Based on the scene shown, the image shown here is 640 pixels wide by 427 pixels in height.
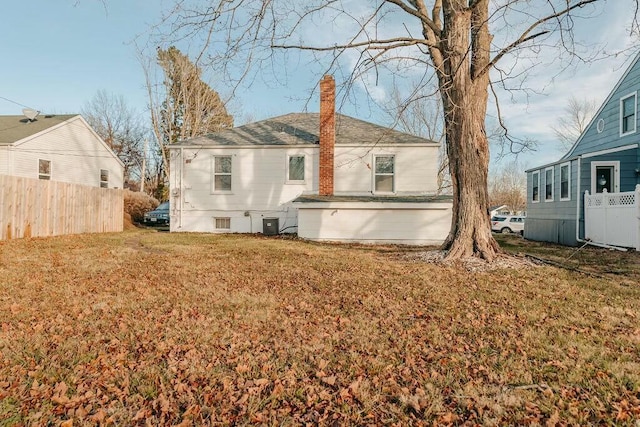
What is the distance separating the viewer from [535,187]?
16.9 m

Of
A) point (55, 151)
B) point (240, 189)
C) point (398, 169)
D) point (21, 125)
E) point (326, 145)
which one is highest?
point (21, 125)

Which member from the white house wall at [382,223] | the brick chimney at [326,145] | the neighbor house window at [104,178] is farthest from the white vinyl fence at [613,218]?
the neighbor house window at [104,178]

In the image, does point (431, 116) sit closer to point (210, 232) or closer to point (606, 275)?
point (210, 232)

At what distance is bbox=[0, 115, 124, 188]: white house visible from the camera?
17.9 metres

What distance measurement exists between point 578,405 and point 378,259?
20.8 feet

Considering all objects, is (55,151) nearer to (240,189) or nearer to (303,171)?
(240,189)

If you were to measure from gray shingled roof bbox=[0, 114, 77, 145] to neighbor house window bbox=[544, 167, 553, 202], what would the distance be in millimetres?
25195

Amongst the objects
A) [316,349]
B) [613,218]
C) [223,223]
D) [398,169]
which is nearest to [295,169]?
[223,223]

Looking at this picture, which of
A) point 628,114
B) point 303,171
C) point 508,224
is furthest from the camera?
point 508,224

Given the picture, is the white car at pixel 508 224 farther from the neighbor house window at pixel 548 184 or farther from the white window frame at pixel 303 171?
the white window frame at pixel 303 171

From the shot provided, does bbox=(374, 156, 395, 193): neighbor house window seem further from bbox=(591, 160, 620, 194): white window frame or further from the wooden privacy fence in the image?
the wooden privacy fence

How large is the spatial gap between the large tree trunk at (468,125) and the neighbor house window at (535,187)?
34.0 ft

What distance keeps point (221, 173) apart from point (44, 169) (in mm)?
11376

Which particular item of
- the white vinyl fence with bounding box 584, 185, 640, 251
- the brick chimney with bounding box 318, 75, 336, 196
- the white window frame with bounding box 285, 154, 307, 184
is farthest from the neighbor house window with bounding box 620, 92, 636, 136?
the white window frame with bounding box 285, 154, 307, 184
